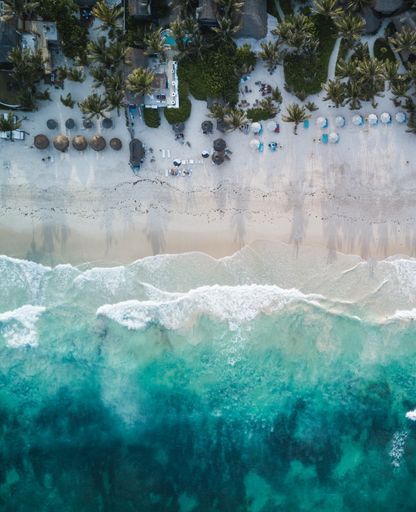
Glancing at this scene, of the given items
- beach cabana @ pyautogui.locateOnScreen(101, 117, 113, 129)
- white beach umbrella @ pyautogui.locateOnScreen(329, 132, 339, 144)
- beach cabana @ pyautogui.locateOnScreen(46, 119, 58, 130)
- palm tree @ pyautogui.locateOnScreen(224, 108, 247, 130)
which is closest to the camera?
palm tree @ pyautogui.locateOnScreen(224, 108, 247, 130)

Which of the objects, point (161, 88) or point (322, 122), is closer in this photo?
point (161, 88)

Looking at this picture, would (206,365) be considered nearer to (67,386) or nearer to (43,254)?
(67,386)

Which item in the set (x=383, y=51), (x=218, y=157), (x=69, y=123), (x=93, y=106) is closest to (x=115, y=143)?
(x=93, y=106)

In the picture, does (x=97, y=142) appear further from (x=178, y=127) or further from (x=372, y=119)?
(x=372, y=119)

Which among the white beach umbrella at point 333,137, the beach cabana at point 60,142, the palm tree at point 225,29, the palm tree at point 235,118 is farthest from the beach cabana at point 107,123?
the white beach umbrella at point 333,137

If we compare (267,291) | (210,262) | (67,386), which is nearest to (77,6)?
(210,262)

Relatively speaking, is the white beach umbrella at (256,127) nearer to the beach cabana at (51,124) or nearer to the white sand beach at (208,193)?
the white sand beach at (208,193)

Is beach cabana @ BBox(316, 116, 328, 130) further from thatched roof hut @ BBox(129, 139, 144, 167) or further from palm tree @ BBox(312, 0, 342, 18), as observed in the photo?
thatched roof hut @ BBox(129, 139, 144, 167)

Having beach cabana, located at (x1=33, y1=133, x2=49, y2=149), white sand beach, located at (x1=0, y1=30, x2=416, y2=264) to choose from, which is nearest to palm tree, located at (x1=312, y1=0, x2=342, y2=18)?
white sand beach, located at (x1=0, y1=30, x2=416, y2=264)
